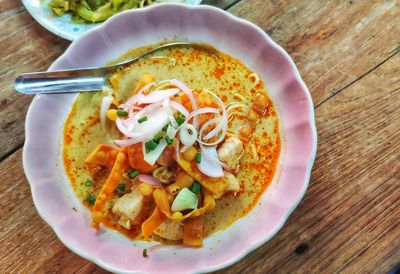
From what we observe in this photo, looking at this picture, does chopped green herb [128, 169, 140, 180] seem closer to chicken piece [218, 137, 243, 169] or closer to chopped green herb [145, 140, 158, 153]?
chopped green herb [145, 140, 158, 153]

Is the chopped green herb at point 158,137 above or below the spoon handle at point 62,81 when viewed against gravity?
below

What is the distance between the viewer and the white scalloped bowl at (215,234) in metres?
1.62

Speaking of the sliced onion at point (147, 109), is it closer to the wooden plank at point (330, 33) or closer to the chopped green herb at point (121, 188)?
the chopped green herb at point (121, 188)

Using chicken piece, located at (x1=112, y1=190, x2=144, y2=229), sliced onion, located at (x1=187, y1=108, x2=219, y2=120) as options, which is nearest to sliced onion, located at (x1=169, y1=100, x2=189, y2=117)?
sliced onion, located at (x1=187, y1=108, x2=219, y2=120)

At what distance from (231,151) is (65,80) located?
0.72 metres

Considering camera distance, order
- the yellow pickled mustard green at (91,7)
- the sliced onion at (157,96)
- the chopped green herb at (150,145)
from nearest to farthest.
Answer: the chopped green herb at (150,145), the sliced onion at (157,96), the yellow pickled mustard green at (91,7)

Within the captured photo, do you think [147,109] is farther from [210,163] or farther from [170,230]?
[170,230]

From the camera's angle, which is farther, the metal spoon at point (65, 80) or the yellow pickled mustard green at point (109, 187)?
the metal spoon at point (65, 80)

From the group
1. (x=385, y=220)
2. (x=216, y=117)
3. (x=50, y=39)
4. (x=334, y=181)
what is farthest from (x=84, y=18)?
(x=385, y=220)

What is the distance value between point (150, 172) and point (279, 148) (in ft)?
1.75

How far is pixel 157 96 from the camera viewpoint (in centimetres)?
171

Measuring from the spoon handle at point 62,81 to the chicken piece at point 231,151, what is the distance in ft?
1.89

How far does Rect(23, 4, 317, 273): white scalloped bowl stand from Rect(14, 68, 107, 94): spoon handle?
0.21ft

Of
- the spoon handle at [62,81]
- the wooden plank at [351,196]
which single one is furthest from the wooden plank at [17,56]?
the wooden plank at [351,196]
